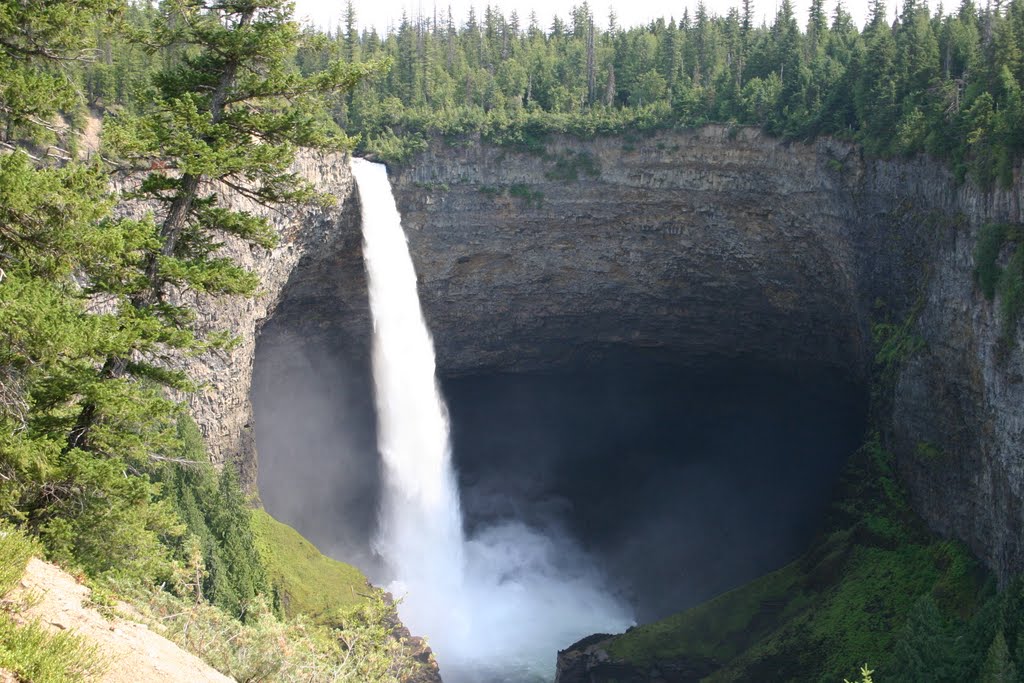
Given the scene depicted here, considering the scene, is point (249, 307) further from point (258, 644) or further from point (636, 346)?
point (258, 644)

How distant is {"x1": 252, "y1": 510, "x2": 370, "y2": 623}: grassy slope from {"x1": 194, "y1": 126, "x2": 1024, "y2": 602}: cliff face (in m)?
3.33

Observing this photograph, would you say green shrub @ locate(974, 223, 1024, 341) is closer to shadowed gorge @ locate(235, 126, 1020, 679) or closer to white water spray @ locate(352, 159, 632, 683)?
shadowed gorge @ locate(235, 126, 1020, 679)

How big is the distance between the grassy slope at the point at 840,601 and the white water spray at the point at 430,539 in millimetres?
6244

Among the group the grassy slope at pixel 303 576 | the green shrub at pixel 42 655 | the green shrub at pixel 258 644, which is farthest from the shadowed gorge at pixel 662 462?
the green shrub at pixel 42 655

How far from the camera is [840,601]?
33562 mm

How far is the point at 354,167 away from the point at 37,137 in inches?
1090

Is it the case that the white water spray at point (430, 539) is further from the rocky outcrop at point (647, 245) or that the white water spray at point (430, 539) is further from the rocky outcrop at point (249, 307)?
the rocky outcrop at point (647, 245)

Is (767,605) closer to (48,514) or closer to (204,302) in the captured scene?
(204,302)

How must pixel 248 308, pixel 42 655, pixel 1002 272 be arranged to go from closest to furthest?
pixel 42 655 < pixel 1002 272 < pixel 248 308

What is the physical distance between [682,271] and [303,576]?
21.2 meters

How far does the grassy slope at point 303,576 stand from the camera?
35000 millimetres

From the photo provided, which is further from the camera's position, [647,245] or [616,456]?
[616,456]

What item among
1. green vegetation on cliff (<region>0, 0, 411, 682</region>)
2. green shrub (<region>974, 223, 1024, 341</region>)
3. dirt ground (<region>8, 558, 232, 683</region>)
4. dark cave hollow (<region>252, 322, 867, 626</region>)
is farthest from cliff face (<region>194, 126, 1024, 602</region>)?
dirt ground (<region>8, 558, 232, 683</region>)

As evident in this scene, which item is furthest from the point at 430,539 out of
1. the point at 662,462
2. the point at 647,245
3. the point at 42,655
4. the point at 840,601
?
the point at 42,655
